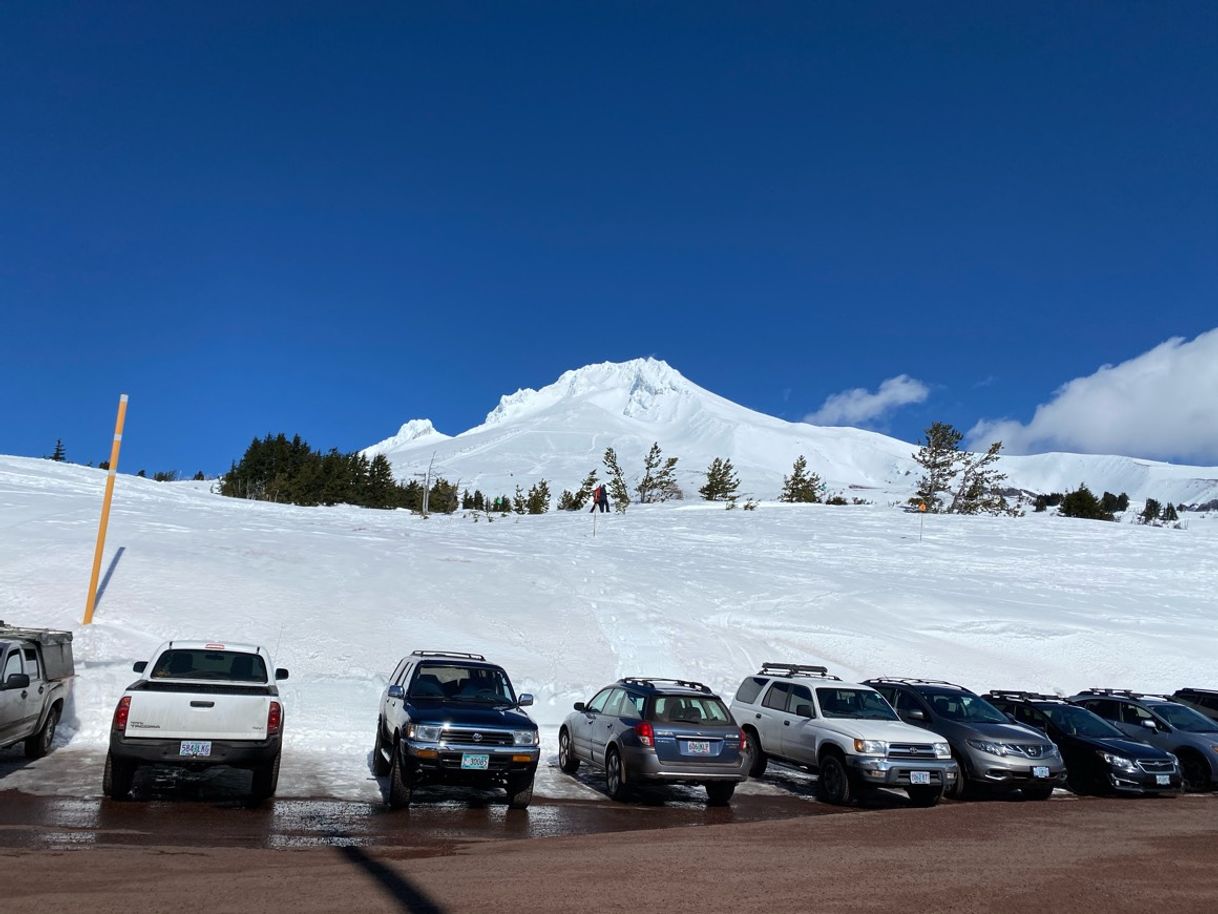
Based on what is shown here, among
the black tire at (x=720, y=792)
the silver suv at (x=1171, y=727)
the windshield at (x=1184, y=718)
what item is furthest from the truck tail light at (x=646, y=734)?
the windshield at (x=1184, y=718)

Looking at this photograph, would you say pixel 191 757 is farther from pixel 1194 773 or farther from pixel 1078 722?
pixel 1194 773

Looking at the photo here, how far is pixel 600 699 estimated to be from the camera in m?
14.0

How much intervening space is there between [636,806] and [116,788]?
20.1ft

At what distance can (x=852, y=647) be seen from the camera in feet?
73.6

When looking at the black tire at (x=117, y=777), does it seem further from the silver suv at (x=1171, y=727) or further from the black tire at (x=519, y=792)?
the silver suv at (x=1171, y=727)

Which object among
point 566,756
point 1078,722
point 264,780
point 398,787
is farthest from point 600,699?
point 1078,722

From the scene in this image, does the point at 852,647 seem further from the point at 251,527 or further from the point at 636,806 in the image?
the point at 251,527

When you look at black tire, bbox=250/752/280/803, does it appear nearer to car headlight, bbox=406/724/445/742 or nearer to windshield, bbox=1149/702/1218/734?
car headlight, bbox=406/724/445/742

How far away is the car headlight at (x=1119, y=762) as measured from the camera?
46.7 ft

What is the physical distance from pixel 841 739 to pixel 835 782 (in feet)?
1.98

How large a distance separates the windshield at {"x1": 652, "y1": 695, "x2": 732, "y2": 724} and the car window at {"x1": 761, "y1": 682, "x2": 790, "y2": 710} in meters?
2.01

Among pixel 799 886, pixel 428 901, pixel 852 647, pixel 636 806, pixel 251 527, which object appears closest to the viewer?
pixel 428 901

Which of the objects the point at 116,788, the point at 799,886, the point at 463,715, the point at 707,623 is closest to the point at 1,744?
the point at 116,788

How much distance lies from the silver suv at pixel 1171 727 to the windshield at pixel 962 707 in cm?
325
